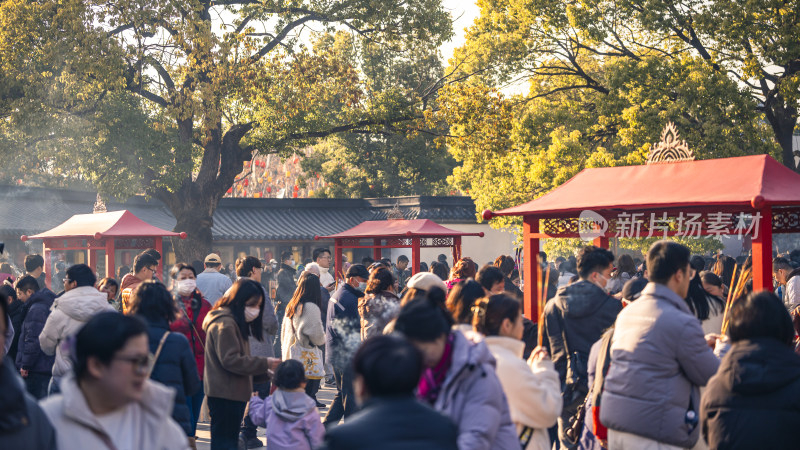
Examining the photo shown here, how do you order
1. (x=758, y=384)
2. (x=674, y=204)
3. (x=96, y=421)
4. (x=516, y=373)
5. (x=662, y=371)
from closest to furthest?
1. (x=96, y=421)
2. (x=758, y=384)
3. (x=516, y=373)
4. (x=662, y=371)
5. (x=674, y=204)

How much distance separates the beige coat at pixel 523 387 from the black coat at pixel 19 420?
182cm

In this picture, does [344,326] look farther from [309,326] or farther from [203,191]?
[203,191]

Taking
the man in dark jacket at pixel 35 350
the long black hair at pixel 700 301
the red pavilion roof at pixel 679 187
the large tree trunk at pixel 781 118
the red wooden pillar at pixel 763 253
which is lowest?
the man in dark jacket at pixel 35 350

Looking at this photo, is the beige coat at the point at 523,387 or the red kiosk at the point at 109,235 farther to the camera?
the red kiosk at the point at 109,235

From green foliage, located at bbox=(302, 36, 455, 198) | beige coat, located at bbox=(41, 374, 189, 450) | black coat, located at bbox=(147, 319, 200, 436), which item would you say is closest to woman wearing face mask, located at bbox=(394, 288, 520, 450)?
beige coat, located at bbox=(41, 374, 189, 450)

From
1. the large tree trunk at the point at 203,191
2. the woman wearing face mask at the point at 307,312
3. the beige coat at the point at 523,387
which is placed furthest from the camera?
the large tree trunk at the point at 203,191

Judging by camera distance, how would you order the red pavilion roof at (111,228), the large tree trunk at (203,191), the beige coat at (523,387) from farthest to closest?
the large tree trunk at (203,191) → the red pavilion roof at (111,228) → the beige coat at (523,387)

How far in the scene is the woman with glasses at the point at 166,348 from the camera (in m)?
4.51

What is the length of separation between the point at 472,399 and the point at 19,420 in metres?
1.49

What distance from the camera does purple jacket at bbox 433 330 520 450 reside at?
116 inches

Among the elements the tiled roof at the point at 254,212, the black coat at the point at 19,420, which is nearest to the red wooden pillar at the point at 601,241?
the black coat at the point at 19,420

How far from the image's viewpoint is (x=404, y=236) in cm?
1517

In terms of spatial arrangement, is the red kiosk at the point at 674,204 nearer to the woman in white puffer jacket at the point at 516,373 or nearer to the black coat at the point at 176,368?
the woman in white puffer jacket at the point at 516,373

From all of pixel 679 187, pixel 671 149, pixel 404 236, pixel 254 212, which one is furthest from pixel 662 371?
pixel 254 212
